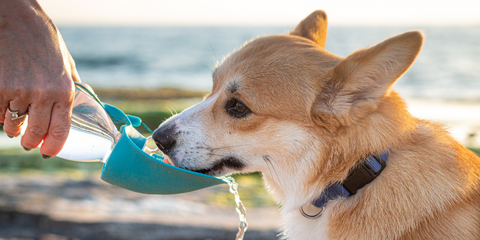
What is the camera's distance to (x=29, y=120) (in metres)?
1.94

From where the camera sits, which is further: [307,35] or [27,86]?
[307,35]

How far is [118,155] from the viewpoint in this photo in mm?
2352

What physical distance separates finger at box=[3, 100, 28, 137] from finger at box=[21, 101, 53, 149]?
5cm

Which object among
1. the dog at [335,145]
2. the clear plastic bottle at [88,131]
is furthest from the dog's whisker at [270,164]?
the clear plastic bottle at [88,131]

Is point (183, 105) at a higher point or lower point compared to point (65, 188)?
lower

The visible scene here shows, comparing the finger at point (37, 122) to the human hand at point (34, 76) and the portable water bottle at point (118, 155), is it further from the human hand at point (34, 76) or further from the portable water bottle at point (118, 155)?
the portable water bottle at point (118, 155)

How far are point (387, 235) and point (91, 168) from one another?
559 cm

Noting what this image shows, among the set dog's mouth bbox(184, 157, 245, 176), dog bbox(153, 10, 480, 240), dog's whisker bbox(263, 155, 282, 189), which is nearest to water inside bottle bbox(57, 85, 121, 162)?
dog bbox(153, 10, 480, 240)

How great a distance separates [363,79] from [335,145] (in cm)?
47

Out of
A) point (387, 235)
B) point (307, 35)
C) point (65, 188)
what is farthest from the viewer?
point (65, 188)

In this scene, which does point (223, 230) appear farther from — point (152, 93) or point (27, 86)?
point (152, 93)

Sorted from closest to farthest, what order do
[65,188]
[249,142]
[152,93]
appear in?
[249,142] < [65,188] < [152,93]

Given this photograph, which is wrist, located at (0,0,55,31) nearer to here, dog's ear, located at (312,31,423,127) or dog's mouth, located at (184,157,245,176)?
dog's mouth, located at (184,157,245,176)

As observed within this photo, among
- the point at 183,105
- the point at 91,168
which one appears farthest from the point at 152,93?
the point at 91,168
